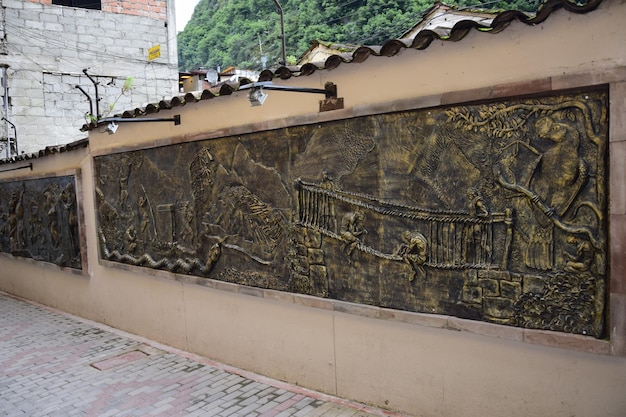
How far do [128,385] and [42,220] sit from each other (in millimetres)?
5930

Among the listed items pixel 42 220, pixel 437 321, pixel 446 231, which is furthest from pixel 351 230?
pixel 42 220

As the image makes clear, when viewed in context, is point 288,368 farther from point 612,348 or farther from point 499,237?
point 612,348

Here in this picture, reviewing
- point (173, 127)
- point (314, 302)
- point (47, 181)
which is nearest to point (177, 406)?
point (314, 302)

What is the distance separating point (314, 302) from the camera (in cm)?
571

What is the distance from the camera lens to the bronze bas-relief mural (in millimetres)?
3854

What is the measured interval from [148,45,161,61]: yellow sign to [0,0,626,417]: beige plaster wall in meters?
13.8

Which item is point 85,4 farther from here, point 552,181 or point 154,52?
point 552,181

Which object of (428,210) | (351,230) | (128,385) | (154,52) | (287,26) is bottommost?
(128,385)

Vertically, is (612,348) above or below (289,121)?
below

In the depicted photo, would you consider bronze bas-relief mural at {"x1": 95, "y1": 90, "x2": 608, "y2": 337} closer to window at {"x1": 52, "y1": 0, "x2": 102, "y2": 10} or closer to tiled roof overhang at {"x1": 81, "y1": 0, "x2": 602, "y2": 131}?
tiled roof overhang at {"x1": 81, "y1": 0, "x2": 602, "y2": 131}

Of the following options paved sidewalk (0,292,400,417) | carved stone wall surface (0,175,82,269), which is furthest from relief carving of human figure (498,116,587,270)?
carved stone wall surface (0,175,82,269)

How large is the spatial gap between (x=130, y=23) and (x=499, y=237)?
786 inches

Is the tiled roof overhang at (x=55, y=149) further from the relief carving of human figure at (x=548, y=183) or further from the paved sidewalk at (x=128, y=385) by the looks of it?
the relief carving of human figure at (x=548, y=183)

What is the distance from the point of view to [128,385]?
6.59 m
